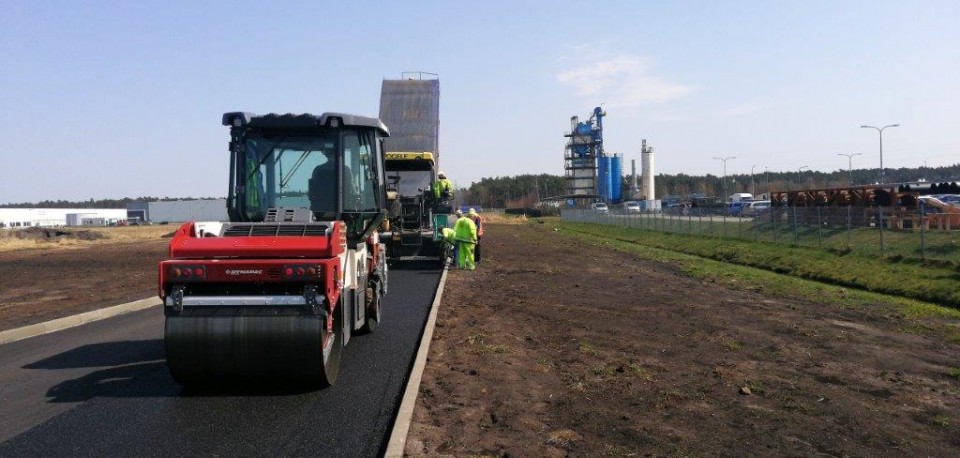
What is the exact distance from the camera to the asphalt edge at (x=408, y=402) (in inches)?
228

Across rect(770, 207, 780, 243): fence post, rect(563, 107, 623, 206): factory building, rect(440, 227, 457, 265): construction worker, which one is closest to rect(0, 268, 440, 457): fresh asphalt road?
rect(440, 227, 457, 265): construction worker

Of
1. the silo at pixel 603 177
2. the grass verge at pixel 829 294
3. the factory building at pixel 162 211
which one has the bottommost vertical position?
the grass verge at pixel 829 294

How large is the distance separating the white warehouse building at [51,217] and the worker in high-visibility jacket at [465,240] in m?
113

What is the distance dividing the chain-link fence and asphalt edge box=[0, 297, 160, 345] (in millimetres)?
17636

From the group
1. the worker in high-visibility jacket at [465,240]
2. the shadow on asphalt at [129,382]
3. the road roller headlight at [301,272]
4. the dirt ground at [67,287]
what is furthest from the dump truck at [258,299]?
the worker in high-visibility jacket at [465,240]

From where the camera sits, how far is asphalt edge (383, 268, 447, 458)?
228 inches

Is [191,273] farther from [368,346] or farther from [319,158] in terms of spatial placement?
[368,346]

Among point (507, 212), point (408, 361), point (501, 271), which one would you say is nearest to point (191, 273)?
point (408, 361)

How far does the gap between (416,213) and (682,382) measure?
15271 millimetres

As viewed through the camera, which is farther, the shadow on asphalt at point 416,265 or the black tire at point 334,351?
the shadow on asphalt at point 416,265

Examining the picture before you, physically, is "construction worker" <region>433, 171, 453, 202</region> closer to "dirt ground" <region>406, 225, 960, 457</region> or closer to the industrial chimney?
"dirt ground" <region>406, 225, 960, 457</region>

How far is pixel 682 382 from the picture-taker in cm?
811

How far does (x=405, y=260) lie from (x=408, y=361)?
14.2 metres

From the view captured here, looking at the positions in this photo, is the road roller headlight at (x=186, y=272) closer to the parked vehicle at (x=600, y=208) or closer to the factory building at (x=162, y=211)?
the parked vehicle at (x=600, y=208)
